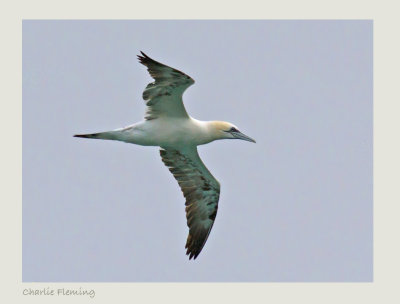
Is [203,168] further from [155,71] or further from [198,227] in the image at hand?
[155,71]

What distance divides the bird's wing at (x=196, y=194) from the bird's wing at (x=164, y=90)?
1742 mm

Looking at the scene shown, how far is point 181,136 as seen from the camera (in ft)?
66.7

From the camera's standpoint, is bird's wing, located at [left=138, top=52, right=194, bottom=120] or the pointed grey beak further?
the pointed grey beak

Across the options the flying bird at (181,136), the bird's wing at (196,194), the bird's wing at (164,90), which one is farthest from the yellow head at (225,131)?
the bird's wing at (196,194)

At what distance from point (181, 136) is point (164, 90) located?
1.37 meters

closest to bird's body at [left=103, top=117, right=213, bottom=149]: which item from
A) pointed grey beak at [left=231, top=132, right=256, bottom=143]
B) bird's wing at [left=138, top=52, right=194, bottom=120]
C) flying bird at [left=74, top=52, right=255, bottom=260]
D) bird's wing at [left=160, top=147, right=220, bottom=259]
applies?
flying bird at [left=74, top=52, right=255, bottom=260]

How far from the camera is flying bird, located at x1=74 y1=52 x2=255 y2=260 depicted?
63.8ft

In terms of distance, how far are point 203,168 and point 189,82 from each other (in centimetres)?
326

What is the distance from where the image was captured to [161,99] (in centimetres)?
1986

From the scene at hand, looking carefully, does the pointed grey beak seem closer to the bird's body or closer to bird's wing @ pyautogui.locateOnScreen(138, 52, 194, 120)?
the bird's body

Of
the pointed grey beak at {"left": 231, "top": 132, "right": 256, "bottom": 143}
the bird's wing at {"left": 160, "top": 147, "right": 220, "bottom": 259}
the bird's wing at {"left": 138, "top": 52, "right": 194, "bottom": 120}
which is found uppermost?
the bird's wing at {"left": 138, "top": 52, "right": 194, "bottom": 120}

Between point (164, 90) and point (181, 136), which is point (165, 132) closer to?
point (181, 136)

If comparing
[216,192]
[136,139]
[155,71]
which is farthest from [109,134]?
[216,192]
